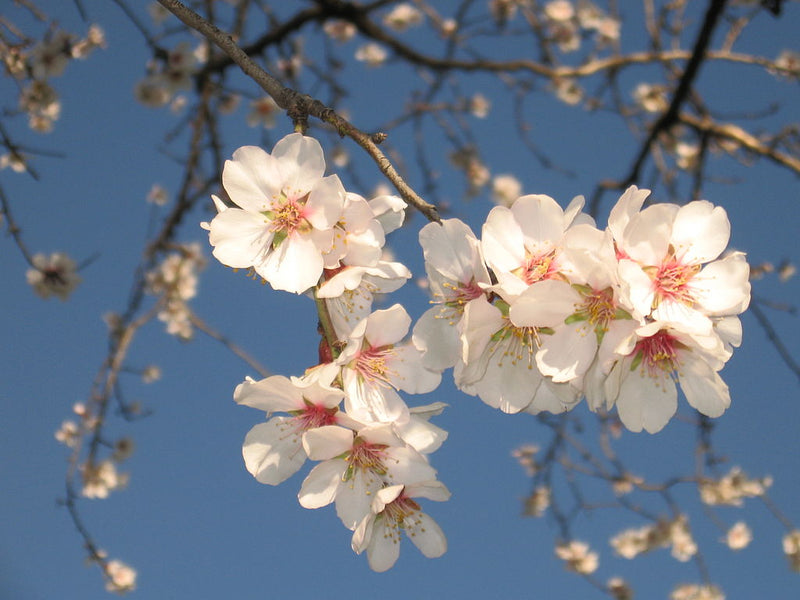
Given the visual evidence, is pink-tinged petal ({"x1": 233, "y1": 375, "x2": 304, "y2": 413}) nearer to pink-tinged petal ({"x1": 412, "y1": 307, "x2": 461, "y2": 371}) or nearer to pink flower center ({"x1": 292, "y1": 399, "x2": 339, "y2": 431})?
pink flower center ({"x1": 292, "y1": 399, "x2": 339, "y2": 431})

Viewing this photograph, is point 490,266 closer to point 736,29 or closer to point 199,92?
point 199,92

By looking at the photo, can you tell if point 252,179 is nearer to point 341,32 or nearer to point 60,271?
point 60,271

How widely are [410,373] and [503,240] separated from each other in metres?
0.27

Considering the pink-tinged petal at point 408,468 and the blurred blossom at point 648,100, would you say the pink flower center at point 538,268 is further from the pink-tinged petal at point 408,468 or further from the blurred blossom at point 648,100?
the blurred blossom at point 648,100

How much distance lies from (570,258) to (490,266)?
0.11 metres

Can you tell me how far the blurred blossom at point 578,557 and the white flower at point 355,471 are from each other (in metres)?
3.61

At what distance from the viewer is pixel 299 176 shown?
1104 millimetres

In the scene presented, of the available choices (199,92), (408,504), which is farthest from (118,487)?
(408,504)

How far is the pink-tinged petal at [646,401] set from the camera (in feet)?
3.62

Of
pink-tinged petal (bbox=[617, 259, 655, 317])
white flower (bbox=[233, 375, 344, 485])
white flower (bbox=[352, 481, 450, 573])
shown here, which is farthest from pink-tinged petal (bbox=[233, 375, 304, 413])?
pink-tinged petal (bbox=[617, 259, 655, 317])

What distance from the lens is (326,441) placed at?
1.03m

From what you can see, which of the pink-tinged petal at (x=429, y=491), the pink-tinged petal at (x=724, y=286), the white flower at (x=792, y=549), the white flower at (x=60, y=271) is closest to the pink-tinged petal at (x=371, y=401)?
the pink-tinged petal at (x=429, y=491)

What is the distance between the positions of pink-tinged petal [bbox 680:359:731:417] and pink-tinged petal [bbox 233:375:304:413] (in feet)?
1.91

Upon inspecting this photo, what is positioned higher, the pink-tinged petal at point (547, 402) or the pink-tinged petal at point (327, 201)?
the pink-tinged petal at point (327, 201)
